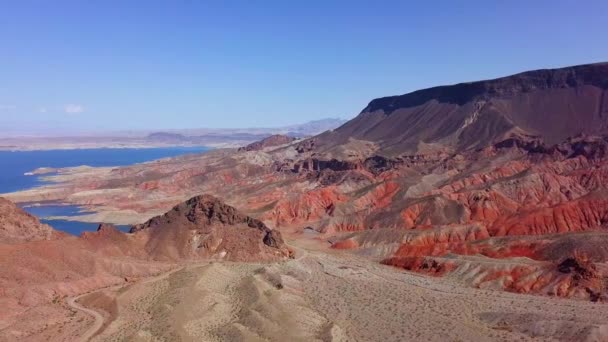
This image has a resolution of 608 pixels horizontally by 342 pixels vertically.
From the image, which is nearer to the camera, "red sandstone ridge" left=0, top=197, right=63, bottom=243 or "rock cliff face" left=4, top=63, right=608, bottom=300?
"red sandstone ridge" left=0, top=197, right=63, bottom=243

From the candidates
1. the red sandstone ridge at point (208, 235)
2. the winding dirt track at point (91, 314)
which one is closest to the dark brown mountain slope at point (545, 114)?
the red sandstone ridge at point (208, 235)

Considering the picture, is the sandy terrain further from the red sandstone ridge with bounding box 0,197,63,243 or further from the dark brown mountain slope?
the dark brown mountain slope

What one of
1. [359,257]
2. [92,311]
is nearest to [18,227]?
[92,311]

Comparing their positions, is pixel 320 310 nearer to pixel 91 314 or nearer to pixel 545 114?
pixel 91 314

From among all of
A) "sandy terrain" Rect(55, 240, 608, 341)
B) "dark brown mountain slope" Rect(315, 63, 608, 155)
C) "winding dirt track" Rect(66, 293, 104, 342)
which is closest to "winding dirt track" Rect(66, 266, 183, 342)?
"winding dirt track" Rect(66, 293, 104, 342)

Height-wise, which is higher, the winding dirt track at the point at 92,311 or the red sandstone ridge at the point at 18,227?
the red sandstone ridge at the point at 18,227

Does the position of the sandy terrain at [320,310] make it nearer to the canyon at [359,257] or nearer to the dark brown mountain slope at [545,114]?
the canyon at [359,257]

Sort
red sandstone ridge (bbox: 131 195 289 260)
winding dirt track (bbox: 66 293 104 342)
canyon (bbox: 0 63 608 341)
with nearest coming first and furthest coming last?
1. winding dirt track (bbox: 66 293 104 342)
2. canyon (bbox: 0 63 608 341)
3. red sandstone ridge (bbox: 131 195 289 260)

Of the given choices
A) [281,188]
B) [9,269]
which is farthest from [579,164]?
[9,269]
